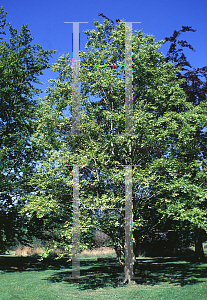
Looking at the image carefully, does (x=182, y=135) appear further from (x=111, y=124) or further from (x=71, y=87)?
(x=71, y=87)

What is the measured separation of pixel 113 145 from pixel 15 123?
362 inches

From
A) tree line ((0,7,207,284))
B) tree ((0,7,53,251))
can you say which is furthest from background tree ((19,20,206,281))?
tree ((0,7,53,251))

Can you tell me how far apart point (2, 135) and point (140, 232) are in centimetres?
1079

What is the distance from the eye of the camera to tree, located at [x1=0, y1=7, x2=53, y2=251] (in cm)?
1599

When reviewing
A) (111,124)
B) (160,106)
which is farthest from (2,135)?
(160,106)

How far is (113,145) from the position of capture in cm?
1065

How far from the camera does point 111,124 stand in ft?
36.1

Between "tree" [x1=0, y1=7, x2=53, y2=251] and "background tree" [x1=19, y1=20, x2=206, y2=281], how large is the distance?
16.0ft
